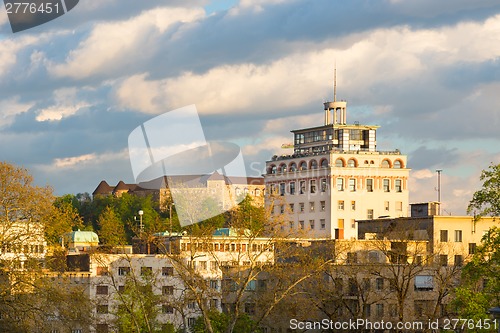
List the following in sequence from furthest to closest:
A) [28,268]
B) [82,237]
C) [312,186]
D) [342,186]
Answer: [312,186]
[342,186]
[82,237]
[28,268]

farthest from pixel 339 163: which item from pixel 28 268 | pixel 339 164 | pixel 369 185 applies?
Result: pixel 28 268

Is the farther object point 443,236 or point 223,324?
point 443,236

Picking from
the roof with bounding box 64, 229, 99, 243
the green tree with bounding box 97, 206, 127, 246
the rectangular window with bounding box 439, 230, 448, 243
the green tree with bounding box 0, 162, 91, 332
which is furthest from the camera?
the roof with bounding box 64, 229, 99, 243

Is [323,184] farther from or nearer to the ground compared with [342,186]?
farther from the ground

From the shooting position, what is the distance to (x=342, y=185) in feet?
614

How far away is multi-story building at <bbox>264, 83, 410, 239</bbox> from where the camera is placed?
18450 cm

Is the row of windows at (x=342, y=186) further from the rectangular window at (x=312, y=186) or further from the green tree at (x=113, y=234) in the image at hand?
the green tree at (x=113, y=234)

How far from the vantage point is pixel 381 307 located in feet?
319

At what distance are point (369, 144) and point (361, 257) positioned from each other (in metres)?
95.6

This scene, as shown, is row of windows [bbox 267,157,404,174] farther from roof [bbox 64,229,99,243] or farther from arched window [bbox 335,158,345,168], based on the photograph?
roof [bbox 64,229,99,243]

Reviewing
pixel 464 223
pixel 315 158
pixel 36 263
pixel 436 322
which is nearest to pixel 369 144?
pixel 315 158

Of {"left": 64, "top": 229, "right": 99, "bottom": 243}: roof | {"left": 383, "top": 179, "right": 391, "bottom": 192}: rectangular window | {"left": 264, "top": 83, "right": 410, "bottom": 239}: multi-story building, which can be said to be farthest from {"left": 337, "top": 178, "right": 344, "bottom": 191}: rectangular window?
{"left": 64, "top": 229, "right": 99, "bottom": 243}: roof

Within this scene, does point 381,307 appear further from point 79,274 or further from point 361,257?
point 79,274

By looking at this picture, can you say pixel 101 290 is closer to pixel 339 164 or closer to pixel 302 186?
pixel 339 164
